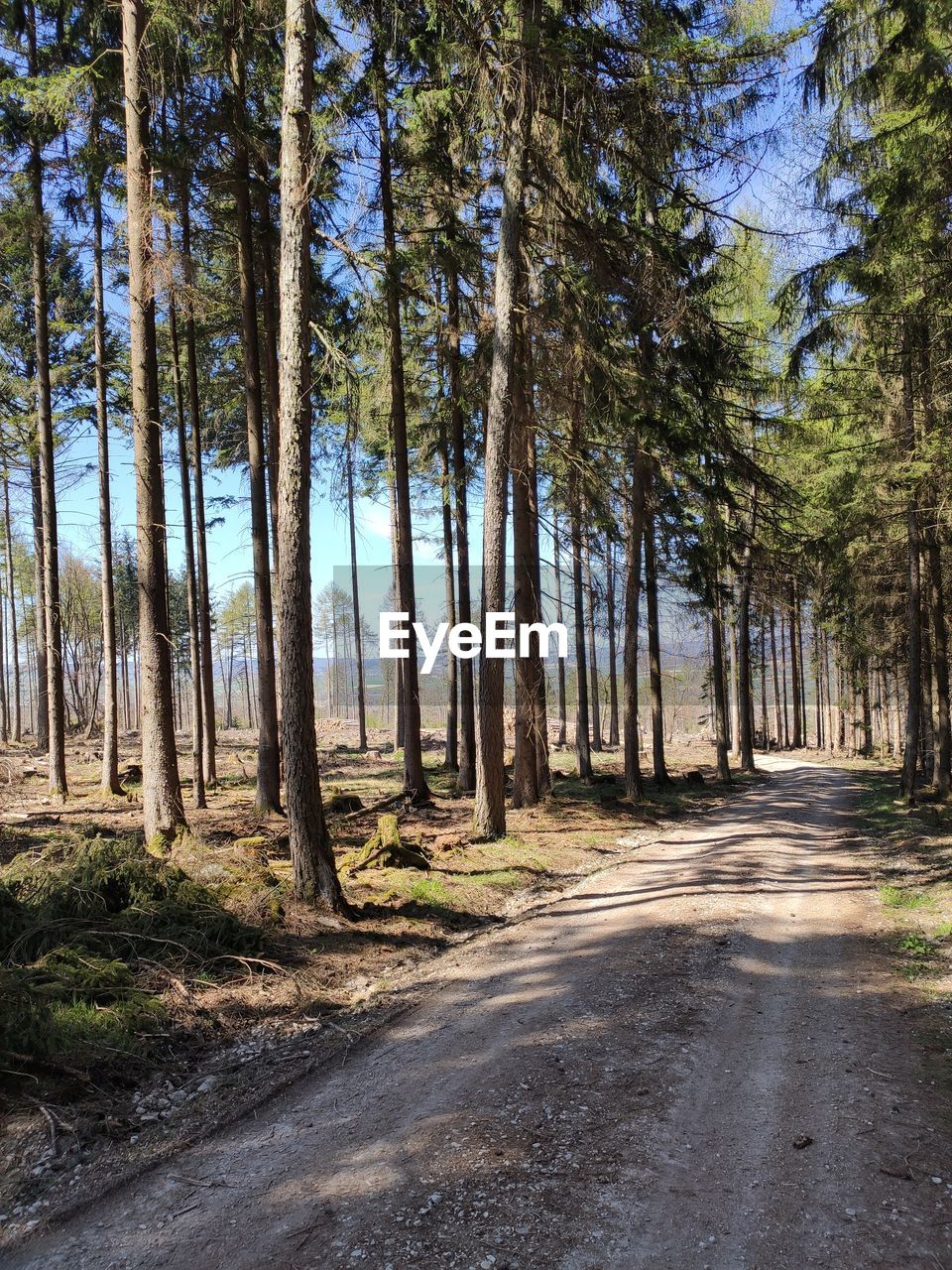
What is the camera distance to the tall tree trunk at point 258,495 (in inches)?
470

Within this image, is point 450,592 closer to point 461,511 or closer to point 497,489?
point 461,511

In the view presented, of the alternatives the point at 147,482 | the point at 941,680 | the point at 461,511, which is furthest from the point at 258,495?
the point at 941,680

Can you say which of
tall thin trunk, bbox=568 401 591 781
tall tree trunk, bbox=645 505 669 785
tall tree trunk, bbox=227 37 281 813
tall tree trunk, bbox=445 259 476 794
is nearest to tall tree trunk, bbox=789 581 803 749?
tall tree trunk, bbox=645 505 669 785

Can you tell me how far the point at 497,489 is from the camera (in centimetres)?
1109

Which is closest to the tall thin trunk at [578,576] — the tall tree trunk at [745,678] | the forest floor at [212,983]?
the tall tree trunk at [745,678]

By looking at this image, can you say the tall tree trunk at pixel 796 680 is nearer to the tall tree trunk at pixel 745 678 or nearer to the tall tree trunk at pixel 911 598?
the tall tree trunk at pixel 745 678

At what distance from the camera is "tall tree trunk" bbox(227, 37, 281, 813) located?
11.9 meters

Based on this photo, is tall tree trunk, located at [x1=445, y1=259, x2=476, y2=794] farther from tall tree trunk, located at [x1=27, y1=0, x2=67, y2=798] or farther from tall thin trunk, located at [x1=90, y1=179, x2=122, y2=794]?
tall tree trunk, located at [x1=27, y1=0, x2=67, y2=798]

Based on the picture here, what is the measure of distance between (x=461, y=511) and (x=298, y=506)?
8.90 metres

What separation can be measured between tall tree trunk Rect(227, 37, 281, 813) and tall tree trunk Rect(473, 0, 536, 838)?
12.7 feet

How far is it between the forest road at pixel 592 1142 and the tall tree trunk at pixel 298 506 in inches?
77.6

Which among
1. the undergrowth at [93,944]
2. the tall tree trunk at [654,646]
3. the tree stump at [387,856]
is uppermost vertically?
the tall tree trunk at [654,646]

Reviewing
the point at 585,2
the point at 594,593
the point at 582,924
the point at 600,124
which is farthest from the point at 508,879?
the point at 585,2

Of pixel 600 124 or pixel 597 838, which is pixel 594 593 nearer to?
pixel 597 838
